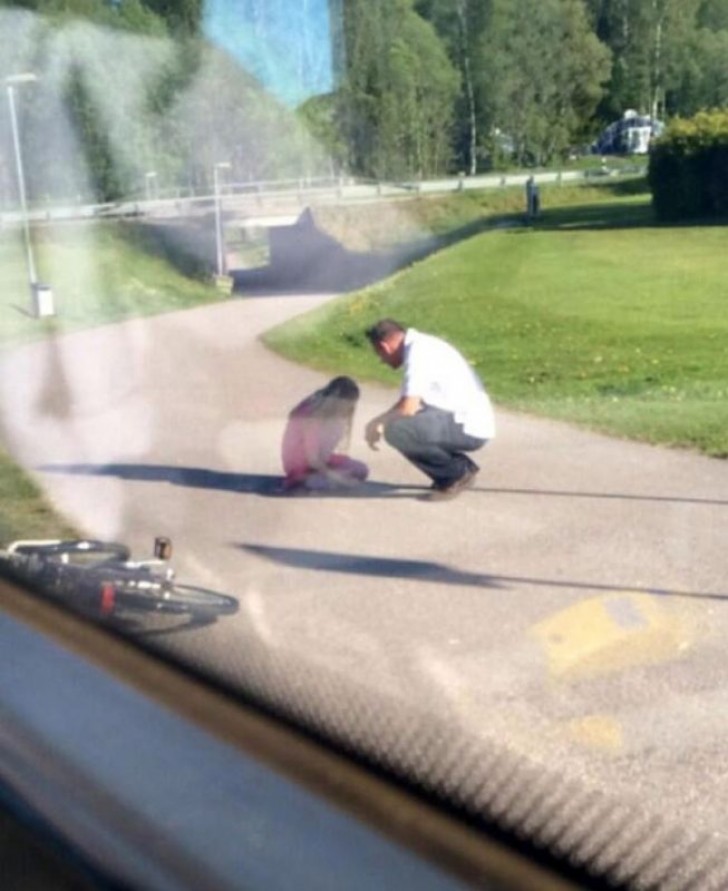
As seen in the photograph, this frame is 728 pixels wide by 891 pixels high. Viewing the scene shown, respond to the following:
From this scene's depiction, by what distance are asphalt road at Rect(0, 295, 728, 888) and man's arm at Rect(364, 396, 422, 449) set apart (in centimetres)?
2

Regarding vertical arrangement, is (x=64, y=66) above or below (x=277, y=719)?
above

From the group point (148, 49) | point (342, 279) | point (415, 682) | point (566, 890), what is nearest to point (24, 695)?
point (415, 682)

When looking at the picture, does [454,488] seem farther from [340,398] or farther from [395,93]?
[395,93]

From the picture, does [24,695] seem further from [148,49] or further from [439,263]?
[148,49]

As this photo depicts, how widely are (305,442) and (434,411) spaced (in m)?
0.40

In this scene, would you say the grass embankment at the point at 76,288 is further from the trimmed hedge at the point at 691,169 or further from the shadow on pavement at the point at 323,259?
the trimmed hedge at the point at 691,169

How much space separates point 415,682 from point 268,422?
777mm

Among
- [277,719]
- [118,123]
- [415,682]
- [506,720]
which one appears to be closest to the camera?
[506,720]

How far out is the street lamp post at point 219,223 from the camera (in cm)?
290

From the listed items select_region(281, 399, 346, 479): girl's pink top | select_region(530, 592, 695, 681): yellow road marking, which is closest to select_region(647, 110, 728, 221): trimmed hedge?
select_region(530, 592, 695, 681): yellow road marking

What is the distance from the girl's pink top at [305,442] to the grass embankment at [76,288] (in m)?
0.54

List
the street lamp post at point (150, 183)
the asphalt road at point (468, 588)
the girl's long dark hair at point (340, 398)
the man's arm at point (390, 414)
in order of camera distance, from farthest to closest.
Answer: the street lamp post at point (150, 183) < the girl's long dark hair at point (340, 398) < the man's arm at point (390, 414) < the asphalt road at point (468, 588)

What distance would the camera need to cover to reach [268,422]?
111 inches

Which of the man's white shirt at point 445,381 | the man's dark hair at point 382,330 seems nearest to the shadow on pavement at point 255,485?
the man's white shirt at point 445,381
